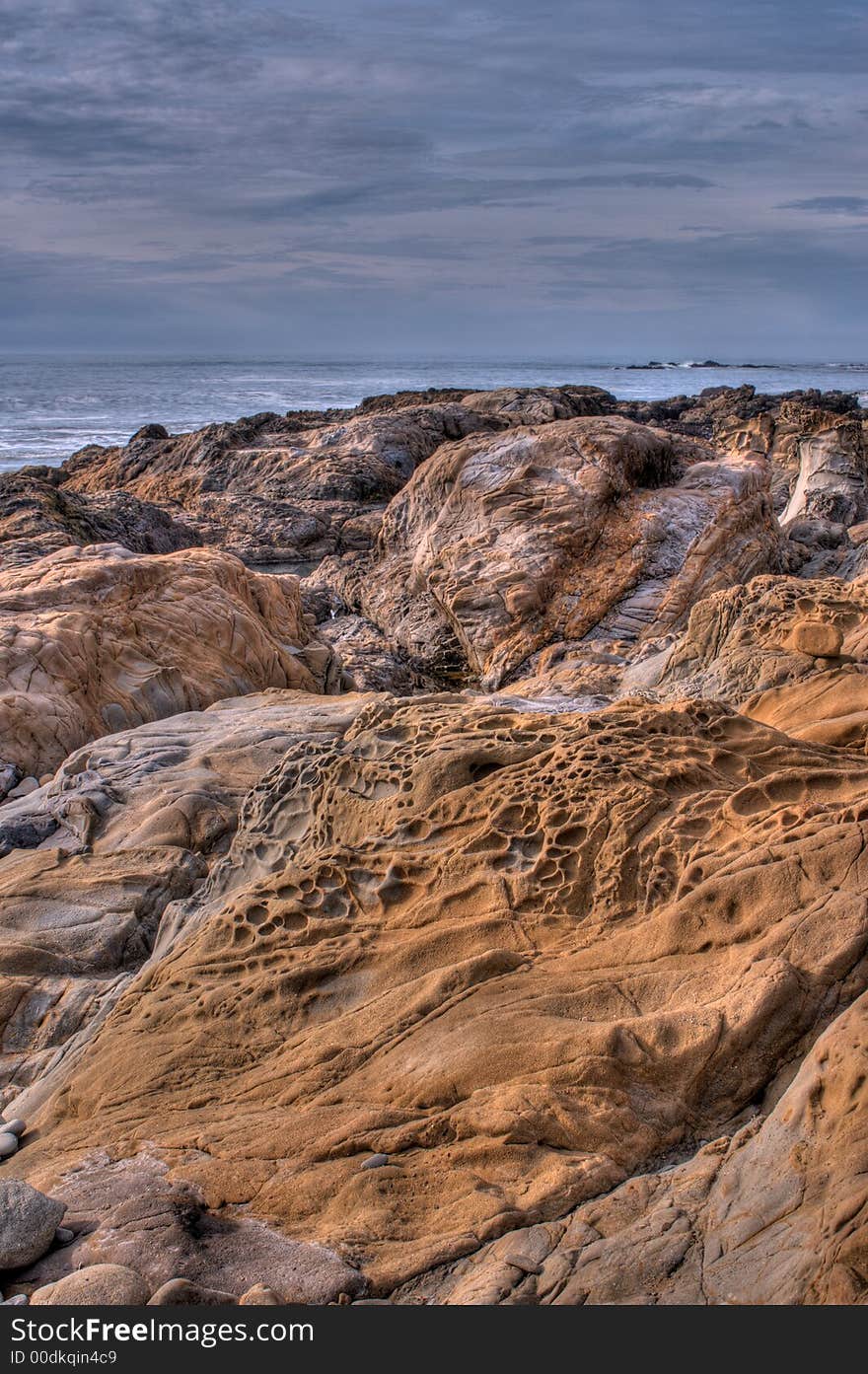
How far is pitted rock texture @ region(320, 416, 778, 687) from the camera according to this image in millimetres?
10930

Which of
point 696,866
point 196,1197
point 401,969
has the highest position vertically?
point 696,866

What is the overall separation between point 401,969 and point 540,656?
697 centimetres

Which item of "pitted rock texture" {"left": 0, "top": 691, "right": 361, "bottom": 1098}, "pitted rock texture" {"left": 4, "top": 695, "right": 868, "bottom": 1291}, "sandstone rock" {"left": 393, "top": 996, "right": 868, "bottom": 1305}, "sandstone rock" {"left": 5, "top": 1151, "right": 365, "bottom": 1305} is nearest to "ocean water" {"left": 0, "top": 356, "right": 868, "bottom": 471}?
"pitted rock texture" {"left": 0, "top": 691, "right": 361, "bottom": 1098}

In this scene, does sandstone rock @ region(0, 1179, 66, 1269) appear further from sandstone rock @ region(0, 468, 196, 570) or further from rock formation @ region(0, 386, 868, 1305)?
sandstone rock @ region(0, 468, 196, 570)

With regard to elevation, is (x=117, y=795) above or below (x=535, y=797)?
below

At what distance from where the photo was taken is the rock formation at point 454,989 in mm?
2605

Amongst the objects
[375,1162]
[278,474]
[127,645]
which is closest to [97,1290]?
[375,1162]

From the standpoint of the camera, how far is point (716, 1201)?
258 cm

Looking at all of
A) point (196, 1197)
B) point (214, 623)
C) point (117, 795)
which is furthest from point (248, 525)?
point (196, 1197)

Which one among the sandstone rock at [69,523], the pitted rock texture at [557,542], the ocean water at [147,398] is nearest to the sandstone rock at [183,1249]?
the pitted rock texture at [557,542]

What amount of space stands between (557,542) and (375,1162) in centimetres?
878

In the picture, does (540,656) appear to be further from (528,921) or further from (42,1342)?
(42,1342)

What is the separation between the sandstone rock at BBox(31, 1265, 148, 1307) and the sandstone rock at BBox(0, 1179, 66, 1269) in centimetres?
16

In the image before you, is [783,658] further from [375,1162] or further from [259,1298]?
[259,1298]
